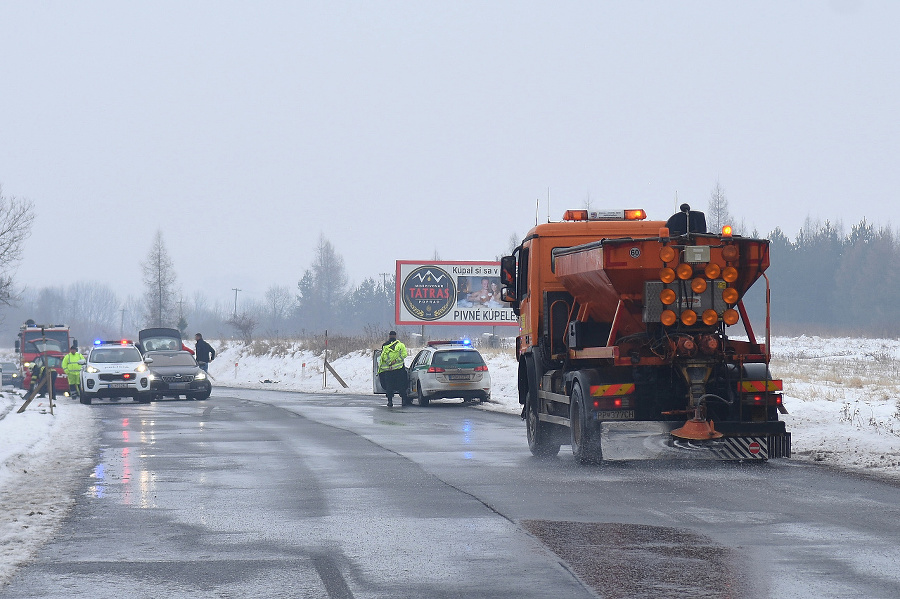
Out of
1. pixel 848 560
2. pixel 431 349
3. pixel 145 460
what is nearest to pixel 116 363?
pixel 431 349

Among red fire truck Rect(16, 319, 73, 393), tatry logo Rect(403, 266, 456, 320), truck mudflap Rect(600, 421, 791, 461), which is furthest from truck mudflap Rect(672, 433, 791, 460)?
→ tatry logo Rect(403, 266, 456, 320)

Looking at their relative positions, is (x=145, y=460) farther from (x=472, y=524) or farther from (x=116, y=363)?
(x=116, y=363)

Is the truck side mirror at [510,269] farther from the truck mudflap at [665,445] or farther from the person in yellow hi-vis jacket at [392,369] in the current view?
the person in yellow hi-vis jacket at [392,369]

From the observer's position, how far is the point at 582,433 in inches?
532

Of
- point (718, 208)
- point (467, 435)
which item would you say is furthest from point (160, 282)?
point (467, 435)

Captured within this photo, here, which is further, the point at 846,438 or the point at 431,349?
the point at 431,349

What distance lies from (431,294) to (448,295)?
27.9 inches

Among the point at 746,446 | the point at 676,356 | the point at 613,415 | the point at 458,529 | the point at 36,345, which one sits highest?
the point at 36,345

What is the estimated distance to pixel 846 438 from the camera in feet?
51.9

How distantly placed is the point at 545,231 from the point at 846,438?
5.02 metres

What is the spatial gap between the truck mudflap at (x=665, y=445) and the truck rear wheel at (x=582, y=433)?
0.19 metres

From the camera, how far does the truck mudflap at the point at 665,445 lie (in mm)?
12891

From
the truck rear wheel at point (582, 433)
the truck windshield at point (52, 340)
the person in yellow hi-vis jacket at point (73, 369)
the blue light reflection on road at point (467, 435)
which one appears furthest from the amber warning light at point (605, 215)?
the truck windshield at point (52, 340)

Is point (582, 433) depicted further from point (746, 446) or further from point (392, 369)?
point (392, 369)
